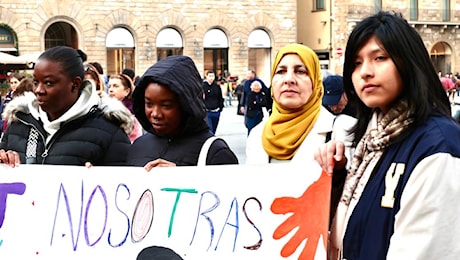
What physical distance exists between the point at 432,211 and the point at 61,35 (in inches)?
1160

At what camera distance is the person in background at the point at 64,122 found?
2.88 metres

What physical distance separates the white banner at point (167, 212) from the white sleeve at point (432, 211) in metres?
0.53

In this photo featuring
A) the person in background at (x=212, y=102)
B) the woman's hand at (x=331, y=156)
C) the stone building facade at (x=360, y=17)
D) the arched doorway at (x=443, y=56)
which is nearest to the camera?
the woman's hand at (x=331, y=156)

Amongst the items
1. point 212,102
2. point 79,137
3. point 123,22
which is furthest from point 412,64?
point 123,22

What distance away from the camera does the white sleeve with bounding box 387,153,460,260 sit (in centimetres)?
162

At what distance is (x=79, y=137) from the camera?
9.61 feet

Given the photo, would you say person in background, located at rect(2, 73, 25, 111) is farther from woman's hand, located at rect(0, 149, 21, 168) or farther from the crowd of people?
woman's hand, located at rect(0, 149, 21, 168)

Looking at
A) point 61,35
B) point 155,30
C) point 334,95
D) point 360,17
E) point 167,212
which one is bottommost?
point 167,212

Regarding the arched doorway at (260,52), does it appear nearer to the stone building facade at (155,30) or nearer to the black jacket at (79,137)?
the stone building facade at (155,30)

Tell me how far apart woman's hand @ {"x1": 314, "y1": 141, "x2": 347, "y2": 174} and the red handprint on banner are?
40mm

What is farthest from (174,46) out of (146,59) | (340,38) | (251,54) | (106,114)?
(106,114)

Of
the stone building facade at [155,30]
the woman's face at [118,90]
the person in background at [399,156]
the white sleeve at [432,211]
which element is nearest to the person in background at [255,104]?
the woman's face at [118,90]

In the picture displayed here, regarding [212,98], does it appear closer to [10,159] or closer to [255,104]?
[255,104]

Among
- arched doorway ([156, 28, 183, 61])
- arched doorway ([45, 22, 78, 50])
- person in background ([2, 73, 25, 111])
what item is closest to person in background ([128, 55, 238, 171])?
person in background ([2, 73, 25, 111])
